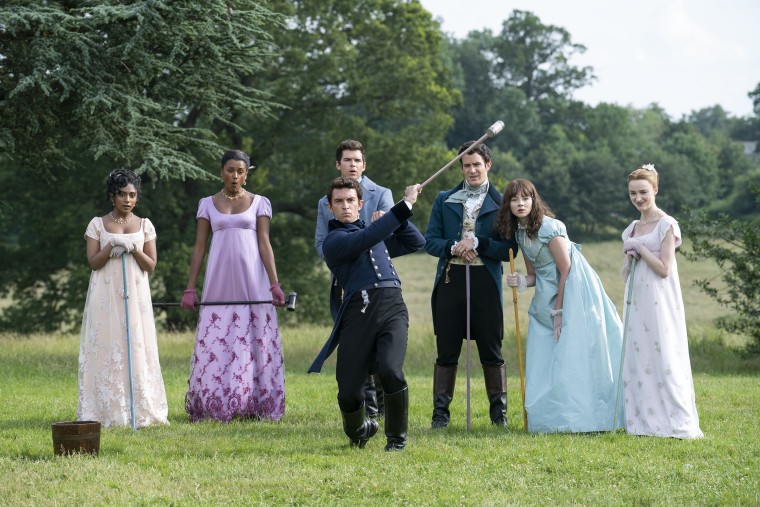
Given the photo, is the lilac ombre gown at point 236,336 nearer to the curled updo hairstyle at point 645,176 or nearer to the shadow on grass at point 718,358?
the curled updo hairstyle at point 645,176

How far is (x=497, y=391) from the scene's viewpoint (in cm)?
833

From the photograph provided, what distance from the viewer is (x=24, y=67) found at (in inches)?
531

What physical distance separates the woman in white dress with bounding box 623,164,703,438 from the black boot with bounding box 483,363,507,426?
0.99 metres

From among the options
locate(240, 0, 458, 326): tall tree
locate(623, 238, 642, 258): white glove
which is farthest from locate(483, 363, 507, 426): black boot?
locate(240, 0, 458, 326): tall tree

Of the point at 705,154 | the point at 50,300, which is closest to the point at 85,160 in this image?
the point at 50,300

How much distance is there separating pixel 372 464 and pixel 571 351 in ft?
6.85

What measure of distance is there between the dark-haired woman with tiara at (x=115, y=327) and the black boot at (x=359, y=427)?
2.02 meters

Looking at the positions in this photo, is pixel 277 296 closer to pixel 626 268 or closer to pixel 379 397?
pixel 379 397

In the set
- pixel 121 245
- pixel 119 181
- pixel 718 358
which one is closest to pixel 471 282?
pixel 121 245

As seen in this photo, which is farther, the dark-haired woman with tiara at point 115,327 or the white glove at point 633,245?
the dark-haired woman with tiara at point 115,327

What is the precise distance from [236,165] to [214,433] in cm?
219

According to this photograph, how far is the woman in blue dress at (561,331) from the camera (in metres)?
7.79

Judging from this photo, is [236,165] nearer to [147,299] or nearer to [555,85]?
[147,299]

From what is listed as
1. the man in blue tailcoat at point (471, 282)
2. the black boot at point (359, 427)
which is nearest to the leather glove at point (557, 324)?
the man in blue tailcoat at point (471, 282)
